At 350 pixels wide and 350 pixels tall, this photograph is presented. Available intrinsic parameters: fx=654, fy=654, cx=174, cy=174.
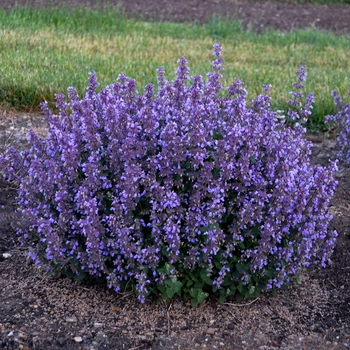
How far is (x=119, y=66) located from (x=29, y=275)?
9.92 feet

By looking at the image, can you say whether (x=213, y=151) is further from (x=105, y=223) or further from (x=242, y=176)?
(x=105, y=223)

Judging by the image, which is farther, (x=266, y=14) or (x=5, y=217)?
(x=266, y=14)

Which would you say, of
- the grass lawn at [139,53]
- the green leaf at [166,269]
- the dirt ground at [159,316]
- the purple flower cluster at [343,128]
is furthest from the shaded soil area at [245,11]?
the green leaf at [166,269]

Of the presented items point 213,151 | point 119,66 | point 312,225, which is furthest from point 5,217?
point 119,66

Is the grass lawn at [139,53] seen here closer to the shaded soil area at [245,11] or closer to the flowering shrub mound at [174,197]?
the shaded soil area at [245,11]

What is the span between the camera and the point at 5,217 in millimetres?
3799

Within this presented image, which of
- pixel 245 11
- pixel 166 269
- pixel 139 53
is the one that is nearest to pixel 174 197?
pixel 166 269

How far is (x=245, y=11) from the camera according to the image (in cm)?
978

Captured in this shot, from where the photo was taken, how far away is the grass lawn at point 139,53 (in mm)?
5281

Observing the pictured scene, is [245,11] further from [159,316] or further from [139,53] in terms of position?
[159,316]

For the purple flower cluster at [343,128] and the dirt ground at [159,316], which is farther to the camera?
the purple flower cluster at [343,128]

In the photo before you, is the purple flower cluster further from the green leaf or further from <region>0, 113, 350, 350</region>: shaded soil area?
the green leaf

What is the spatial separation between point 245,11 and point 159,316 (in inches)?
296

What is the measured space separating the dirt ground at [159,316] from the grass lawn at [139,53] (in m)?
1.92
